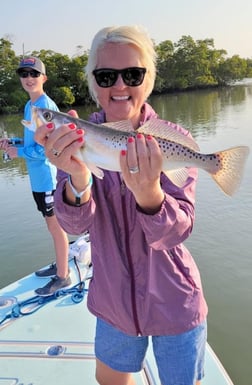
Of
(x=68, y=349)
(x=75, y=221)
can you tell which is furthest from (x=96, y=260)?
(x=68, y=349)

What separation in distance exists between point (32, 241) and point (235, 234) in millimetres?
4162

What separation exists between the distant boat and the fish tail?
6.21 ft

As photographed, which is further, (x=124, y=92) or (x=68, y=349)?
(x=68, y=349)

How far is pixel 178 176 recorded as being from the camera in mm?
2166

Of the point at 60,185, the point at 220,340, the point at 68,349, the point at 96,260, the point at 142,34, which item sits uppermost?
the point at 142,34

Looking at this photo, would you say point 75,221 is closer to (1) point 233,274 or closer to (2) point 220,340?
(2) point 220,340

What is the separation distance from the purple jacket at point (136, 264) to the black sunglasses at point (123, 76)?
0.35 metres

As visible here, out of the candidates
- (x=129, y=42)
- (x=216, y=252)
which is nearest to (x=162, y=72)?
(x=216, y=252)

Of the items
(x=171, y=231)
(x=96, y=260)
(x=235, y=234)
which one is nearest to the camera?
Answer: (x=171, y=231)

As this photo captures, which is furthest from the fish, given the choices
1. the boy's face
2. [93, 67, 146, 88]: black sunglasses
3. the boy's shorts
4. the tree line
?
the tree line

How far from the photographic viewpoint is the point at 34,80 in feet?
16.5

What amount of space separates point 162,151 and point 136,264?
64 cm

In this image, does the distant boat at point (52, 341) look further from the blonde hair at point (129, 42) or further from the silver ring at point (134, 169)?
the blonde hair at point (129, 42)

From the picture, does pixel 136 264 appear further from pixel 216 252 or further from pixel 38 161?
pixel 216 252
